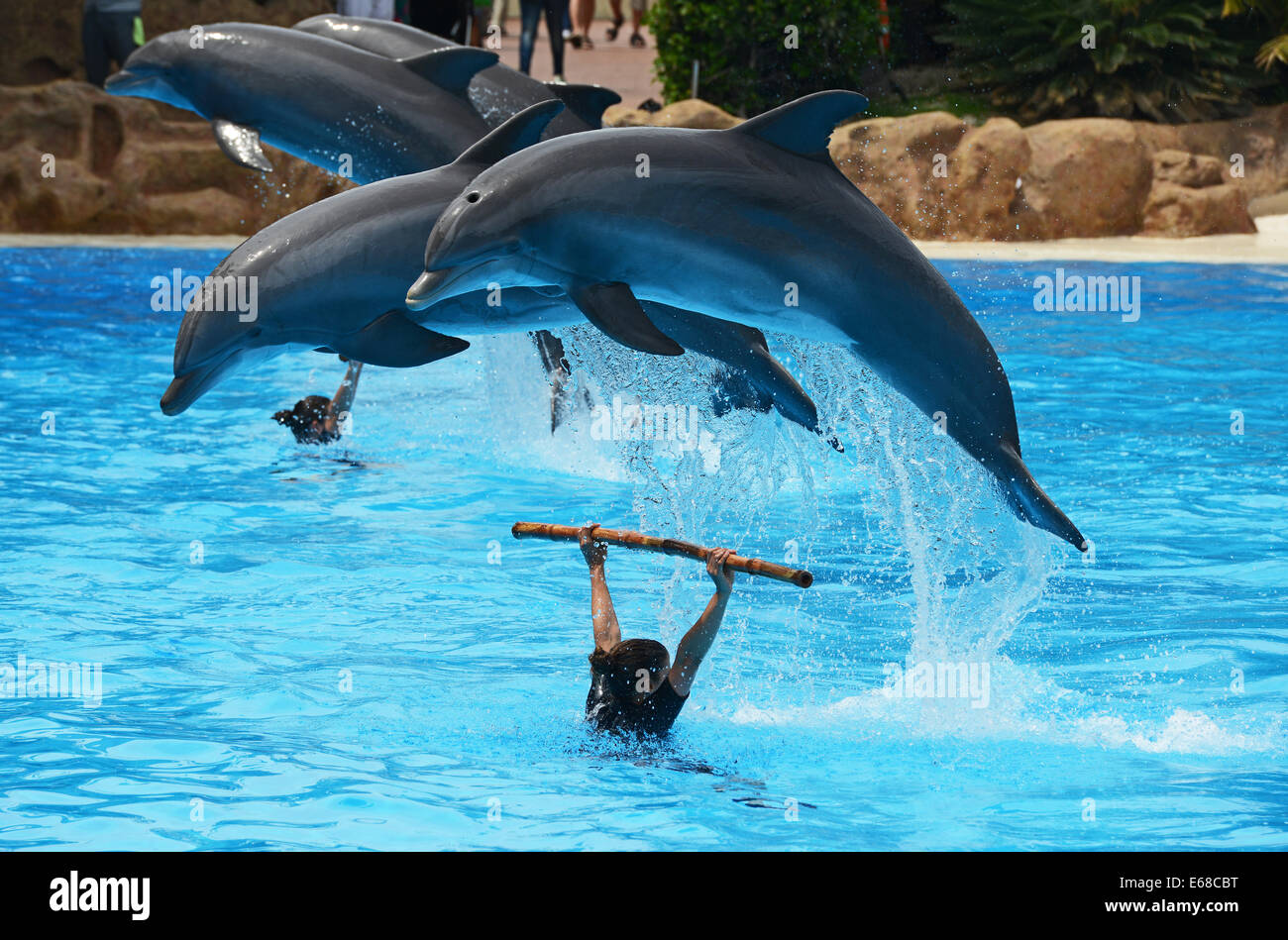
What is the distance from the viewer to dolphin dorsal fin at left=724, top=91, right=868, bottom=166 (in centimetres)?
489

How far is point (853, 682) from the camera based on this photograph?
6590 mm

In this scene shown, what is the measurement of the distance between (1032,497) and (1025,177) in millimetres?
13319

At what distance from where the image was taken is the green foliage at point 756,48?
19938 millimetres

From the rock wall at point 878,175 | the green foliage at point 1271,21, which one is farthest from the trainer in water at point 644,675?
→ the green foliage at point 1271,21

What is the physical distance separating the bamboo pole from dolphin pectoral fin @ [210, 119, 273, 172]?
2358 mm

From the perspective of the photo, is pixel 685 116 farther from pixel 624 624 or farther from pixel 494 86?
pixel 624 624

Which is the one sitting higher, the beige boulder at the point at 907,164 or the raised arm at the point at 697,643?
the beige boulder at the point at 907,164

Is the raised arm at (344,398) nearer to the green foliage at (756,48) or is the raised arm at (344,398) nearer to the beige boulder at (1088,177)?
the beige boulder at (1088,177)

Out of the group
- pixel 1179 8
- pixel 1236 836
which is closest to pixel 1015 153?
pixel 1179 8

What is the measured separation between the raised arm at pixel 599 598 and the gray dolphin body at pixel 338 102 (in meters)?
2.26

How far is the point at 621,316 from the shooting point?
4.71m

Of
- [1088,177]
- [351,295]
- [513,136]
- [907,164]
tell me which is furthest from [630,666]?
[1088,177]

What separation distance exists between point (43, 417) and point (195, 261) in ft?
20.0
